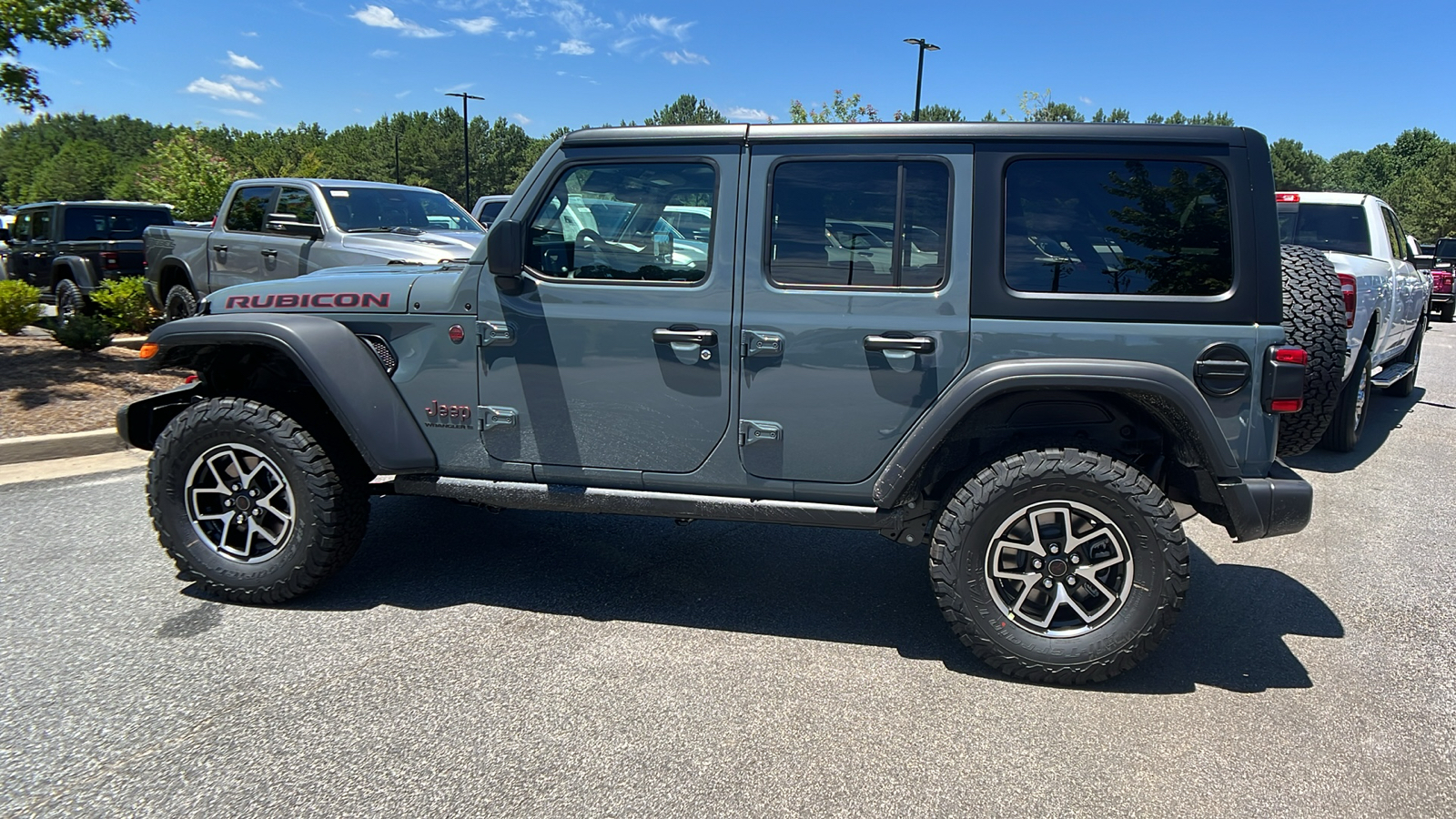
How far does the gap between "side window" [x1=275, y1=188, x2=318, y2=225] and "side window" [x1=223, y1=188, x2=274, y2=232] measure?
9.2 inches

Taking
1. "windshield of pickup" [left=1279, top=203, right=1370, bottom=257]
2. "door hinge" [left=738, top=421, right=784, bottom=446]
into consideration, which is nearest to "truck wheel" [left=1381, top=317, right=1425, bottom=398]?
"windshield of pickup" [left=1279, top=203, right=1370, bottom=257]

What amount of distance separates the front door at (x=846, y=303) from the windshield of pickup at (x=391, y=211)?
21.3 ft

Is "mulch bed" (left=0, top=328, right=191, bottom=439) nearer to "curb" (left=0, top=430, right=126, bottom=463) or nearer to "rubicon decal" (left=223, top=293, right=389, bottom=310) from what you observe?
"curb" (left=0, top=430, right=126, bottom=463)

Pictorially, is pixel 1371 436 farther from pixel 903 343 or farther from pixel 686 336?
pixel 686 336

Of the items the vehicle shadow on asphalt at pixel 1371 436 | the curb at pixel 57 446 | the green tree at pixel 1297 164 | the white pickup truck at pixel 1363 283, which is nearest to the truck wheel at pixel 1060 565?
the white pickup truck at pixel 1363 283

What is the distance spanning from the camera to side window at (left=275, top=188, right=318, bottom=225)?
29.0 ft

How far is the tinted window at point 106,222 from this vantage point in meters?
12.8

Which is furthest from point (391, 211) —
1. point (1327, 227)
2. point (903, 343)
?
point (1327, 227)

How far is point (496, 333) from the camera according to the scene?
3.65m

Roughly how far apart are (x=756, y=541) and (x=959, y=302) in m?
2.04

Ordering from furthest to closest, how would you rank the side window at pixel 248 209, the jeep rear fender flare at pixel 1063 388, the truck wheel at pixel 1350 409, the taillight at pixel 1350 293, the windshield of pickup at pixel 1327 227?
1. the side window at pixel 248 209
2. the windshield of pickup at pixel 1327 227
3. the truck wheel at pixel 1350 409
4. the taillight at pixel 1350 293
5. the jeep rear fender flare at pixel 1063 388

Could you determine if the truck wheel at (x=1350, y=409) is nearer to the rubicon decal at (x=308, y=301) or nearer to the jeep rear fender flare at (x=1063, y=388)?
the jeep rear fender flare at (x=1063, y=388)

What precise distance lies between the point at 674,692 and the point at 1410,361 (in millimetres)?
9514

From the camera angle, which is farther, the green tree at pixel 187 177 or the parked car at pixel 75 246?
the green tree at pixel 187 177
